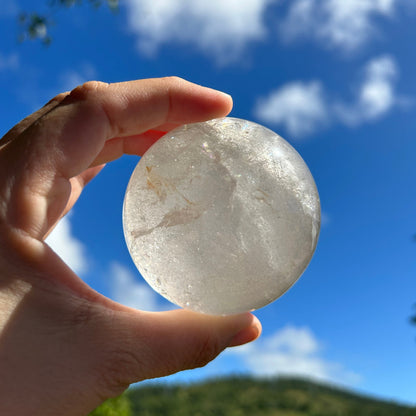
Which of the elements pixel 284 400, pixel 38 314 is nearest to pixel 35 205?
pixel 38 314

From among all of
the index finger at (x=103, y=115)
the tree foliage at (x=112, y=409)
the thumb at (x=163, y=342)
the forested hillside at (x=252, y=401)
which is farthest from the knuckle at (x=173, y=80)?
the forested hillside at (x=252, y=401)

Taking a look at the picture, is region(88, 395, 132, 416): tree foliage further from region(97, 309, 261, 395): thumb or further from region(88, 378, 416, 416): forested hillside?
region(88, 378, 416, 416): forested hillside

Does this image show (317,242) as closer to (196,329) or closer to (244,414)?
(196,329)

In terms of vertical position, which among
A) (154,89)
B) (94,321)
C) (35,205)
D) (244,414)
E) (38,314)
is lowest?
(38,314)

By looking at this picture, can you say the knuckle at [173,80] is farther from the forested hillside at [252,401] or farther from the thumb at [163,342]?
the forested hillside at [252,401]

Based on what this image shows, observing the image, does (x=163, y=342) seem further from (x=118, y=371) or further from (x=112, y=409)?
(x=112, y=409)
